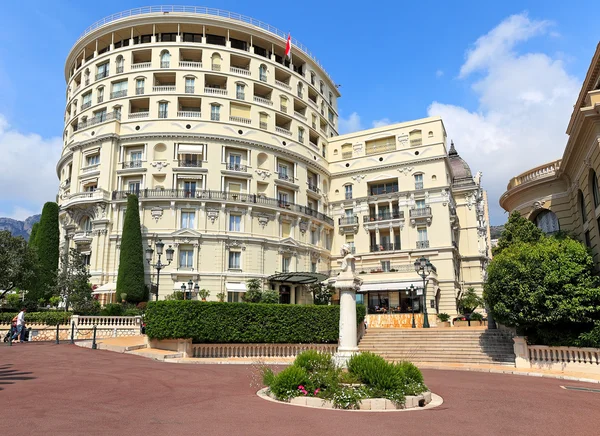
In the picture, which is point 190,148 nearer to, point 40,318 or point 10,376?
point 40,318

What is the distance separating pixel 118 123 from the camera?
42219 millimetres

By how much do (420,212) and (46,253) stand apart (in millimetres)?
34008

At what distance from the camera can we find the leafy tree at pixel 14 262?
3134 cm

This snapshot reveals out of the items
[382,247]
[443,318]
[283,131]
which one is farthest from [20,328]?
[382,247]

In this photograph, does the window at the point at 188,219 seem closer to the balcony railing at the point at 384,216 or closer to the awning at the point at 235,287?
the awning at the point at 235,287

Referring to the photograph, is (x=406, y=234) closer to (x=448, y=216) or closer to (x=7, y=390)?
(x=448, y=216)

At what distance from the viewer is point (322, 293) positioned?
41.3 metres

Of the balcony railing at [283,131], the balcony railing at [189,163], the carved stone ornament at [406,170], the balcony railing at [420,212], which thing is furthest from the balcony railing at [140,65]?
the balcony railing at [420,212]

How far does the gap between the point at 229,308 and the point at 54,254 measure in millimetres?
25095

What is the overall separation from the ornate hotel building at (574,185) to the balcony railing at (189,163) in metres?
25.5

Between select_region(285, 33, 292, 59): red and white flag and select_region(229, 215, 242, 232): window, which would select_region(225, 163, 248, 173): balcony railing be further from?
select_region(285, 33, 292, 59): red and white flag

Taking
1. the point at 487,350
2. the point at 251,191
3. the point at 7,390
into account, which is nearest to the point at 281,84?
the point at 251,191

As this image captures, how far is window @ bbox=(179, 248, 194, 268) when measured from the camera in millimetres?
39188

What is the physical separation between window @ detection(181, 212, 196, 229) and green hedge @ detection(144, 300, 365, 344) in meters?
18.1
